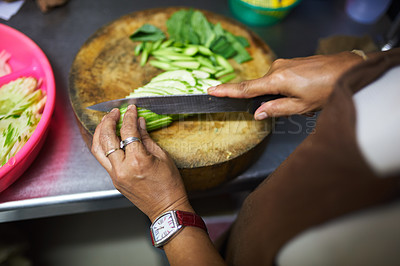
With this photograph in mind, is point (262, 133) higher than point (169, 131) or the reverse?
higher

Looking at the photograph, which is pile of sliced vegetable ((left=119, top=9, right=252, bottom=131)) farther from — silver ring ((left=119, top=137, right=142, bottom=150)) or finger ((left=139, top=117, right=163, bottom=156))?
silver ring ((left=119, top=137, right=142, bottom=150))

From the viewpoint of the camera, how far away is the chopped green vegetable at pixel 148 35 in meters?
2.07

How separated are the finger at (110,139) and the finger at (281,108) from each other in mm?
732

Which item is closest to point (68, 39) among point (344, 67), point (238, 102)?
point (238, 102)

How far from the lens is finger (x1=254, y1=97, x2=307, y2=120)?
53.9 inches

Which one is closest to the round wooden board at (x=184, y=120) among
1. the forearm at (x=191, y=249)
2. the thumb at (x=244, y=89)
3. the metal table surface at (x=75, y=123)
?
the metal table surface at (x=75, y=123)

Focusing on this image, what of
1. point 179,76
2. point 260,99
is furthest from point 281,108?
point 179,76

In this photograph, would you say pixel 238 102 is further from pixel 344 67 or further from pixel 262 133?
pixel 344 67

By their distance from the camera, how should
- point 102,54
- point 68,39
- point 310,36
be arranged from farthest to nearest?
1. point 310,36
2. point 68,39
3. point 102,54

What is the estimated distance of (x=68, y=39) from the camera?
2277 millimetres

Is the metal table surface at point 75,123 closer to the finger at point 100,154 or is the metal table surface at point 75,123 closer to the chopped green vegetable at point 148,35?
the finger at point 100,154

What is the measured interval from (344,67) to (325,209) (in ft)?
2.67

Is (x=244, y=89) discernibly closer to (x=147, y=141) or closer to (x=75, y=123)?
(x=147, y=141)

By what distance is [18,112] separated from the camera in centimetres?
163
